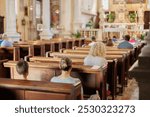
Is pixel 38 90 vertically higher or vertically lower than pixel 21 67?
lower

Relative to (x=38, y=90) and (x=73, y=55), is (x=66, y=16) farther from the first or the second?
(x=38, y=90)

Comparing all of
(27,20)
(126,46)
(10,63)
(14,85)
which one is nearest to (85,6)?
(27,20)

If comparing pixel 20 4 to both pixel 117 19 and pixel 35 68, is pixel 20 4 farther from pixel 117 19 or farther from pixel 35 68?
pixel 35 68

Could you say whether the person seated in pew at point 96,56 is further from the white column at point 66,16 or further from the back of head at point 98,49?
the white column at point 66,16

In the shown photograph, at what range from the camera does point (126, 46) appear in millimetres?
9164

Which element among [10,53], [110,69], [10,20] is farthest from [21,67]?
[10,20]

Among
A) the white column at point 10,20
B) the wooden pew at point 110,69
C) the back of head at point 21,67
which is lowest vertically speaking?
the wooden pew at point 110,69

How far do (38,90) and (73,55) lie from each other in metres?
4.17

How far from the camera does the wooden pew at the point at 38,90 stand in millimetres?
2484

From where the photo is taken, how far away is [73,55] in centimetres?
675

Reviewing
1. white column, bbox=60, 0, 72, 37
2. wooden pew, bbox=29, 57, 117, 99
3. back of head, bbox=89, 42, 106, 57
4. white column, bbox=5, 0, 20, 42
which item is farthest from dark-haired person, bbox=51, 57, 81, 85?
white column, bbox=60, 0, 72, 37

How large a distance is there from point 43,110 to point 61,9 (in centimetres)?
1637

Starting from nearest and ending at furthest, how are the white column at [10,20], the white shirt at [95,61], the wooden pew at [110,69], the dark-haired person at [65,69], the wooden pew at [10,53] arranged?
the dark-haired person at [65,69]
the white shirt at [95,61]
the wooden pew at [110,69]
the wooden pew at [10,53]
the white column at [10,20]

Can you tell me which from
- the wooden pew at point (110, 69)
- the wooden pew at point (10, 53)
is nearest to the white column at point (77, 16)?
the wooden pew at point (10, 53)
